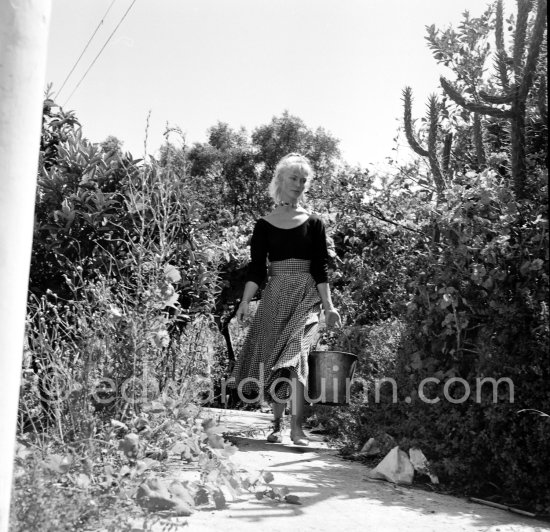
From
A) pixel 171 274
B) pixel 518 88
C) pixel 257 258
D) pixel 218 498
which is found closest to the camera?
pixel 218 498

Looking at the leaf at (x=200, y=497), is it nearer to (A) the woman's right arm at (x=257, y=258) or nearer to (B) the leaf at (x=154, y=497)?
(B) the leaf at (x=154, y=497)

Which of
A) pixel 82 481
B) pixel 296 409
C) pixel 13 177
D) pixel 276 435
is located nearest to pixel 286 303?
pixel 296 409

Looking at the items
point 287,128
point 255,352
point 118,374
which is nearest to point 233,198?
point 287,128

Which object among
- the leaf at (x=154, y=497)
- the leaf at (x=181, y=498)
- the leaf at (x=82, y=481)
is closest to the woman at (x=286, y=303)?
the leaf at (x=181, y=498)

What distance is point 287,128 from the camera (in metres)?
30.4

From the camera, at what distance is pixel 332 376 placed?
5219 millimetres

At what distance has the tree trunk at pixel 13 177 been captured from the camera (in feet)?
6.81

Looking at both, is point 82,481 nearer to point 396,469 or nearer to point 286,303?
point 396,469

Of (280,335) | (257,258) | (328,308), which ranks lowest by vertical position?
(280,335)

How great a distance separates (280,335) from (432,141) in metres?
2.19

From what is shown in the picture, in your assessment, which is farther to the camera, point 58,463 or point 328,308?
point 328,308

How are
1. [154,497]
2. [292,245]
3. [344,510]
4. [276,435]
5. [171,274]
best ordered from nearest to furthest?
[154,497]
[344,510]
[171,274]
[276,435]
[292,245]

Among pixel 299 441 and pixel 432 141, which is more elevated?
pixel 432 141

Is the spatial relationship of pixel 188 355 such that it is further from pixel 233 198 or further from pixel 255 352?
pixel 233 198
